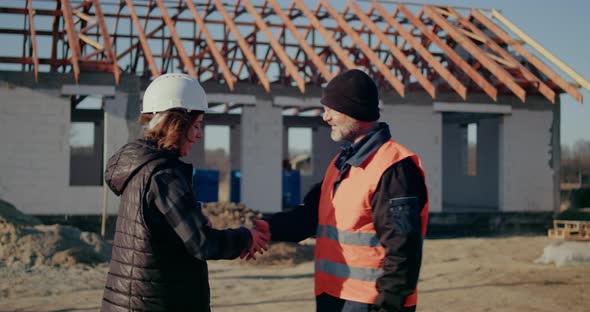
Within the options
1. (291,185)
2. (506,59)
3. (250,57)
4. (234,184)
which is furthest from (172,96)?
(291,185)

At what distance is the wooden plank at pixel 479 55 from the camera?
13.9 meters

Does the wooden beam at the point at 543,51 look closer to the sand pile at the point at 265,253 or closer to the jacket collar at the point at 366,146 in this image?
the sand pile at the point at 265,253

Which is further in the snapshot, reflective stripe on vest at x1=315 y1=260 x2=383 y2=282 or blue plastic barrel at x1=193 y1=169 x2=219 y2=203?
blue plastic barrel at x1=193 y1=169 x2=219 y2=203

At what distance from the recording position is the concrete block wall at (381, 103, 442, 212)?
15164mm

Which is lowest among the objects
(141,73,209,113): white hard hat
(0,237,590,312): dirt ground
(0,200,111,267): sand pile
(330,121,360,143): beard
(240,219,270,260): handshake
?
(0,237,590,312): dirt ground

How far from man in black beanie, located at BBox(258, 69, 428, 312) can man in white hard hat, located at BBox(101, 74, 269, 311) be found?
389mm

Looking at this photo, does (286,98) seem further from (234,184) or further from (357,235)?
(357,235)

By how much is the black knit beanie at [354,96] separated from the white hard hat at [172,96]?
22.0 inches

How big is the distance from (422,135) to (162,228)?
1321 centimetres

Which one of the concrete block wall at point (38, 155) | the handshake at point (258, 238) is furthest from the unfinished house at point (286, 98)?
the handshake at point (258, 238)

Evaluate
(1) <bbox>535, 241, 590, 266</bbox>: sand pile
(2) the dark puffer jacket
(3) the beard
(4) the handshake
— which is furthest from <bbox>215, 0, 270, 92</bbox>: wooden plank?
(2) the dark puffer jacket

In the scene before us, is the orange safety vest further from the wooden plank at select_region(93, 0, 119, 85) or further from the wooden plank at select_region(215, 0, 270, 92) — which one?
the wooden plank at select_region(93, 0, 119, 85)

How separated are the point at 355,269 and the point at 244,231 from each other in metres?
0.48

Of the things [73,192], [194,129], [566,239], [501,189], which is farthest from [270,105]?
[194,129]
